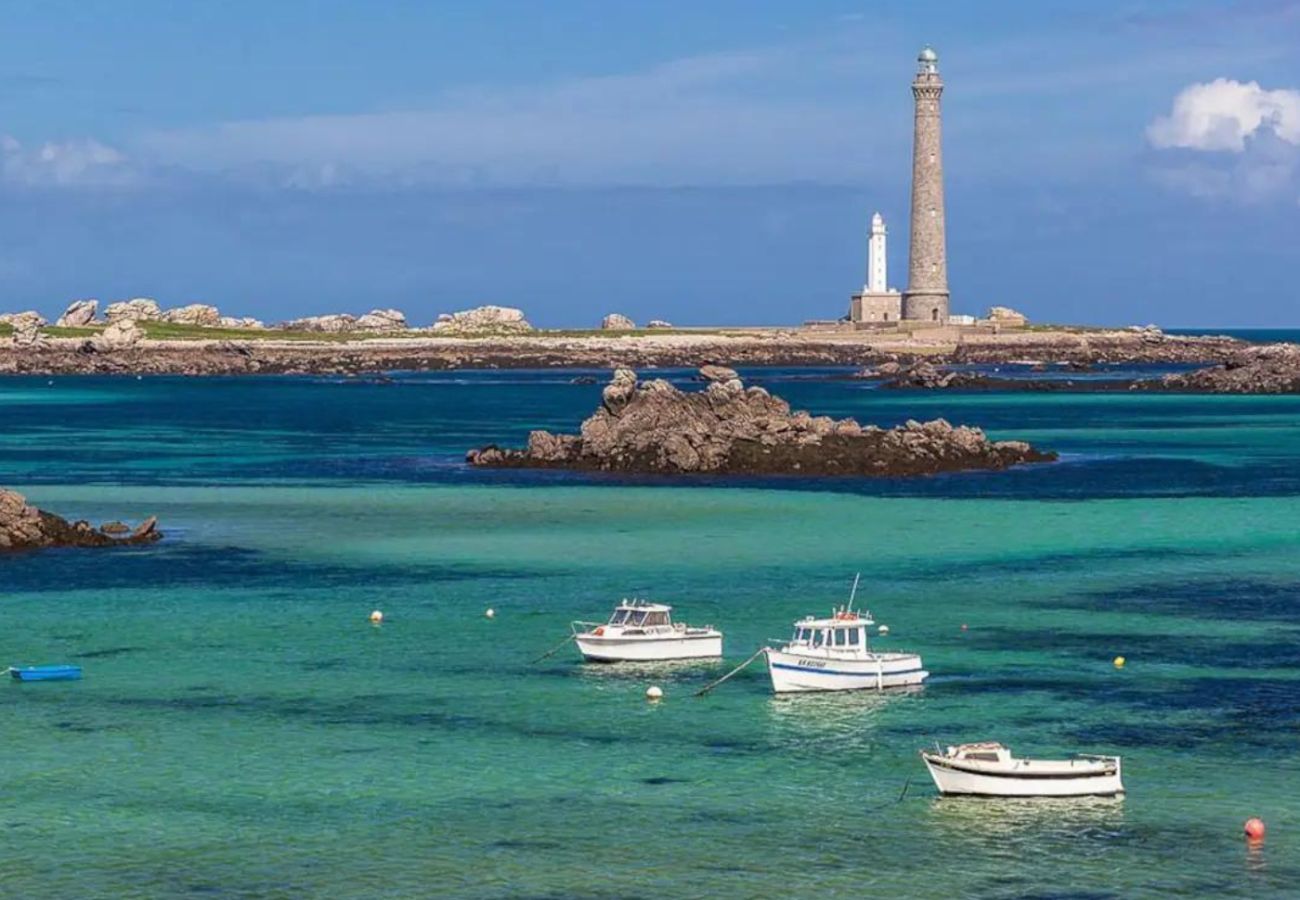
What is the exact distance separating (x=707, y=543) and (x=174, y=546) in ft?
48.3

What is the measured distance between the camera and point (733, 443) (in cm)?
8481

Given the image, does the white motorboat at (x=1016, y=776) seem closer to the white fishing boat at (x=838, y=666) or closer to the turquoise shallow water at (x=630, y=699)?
the turquoise shallow water at (x=630, y=699)

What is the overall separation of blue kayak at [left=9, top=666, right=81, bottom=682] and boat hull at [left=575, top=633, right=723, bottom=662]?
9453mm

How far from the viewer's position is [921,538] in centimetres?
6350

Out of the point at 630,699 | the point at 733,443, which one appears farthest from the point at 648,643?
the point at 733,443

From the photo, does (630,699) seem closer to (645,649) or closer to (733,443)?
(645,649)

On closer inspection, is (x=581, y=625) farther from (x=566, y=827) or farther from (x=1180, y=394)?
(x=1180, y=394)

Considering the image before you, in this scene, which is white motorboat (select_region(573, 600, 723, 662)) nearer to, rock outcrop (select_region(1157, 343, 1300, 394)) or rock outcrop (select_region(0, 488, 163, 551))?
rock outcrop (select_region(0, 488, 163, 551))

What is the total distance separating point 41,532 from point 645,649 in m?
24.7

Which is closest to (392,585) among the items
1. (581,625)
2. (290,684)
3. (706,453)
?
(581,625)

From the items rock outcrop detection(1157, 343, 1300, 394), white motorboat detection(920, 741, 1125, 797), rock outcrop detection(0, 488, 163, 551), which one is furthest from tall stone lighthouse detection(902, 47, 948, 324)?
white motorboat detection(920, 741, 1125, 797)

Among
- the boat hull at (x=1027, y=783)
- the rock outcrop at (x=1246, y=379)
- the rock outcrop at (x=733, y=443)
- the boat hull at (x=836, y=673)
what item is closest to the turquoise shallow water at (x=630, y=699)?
the boat hull at (x=1027, y=783)

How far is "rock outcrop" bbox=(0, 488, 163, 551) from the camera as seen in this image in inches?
2363

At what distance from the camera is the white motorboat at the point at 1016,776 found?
31.8 m
